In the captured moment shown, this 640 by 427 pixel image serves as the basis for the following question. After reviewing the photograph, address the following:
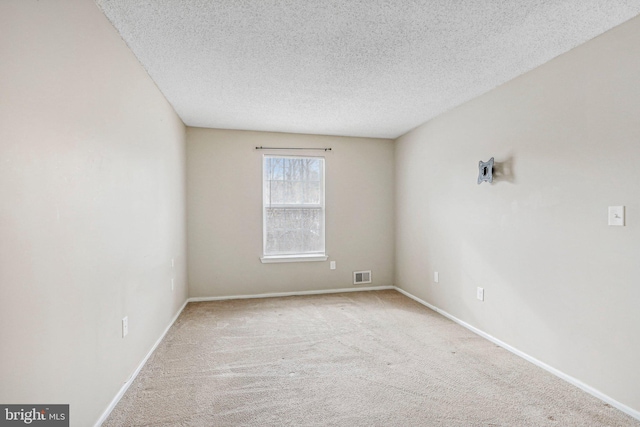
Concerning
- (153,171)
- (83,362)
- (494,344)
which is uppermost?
(153,171)

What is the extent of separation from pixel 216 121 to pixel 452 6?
3.03 m

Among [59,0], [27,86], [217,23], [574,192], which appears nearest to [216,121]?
[217,23]

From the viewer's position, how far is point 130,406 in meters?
1.97

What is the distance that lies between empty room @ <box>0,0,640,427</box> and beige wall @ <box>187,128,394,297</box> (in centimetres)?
49

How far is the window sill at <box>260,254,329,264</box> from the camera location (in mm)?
4500

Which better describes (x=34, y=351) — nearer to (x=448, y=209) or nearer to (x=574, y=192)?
(x=574, y=192)

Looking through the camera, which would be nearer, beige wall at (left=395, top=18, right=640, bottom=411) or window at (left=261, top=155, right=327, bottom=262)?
beige wall at (left=395, top=18, right=640, bottom=411)

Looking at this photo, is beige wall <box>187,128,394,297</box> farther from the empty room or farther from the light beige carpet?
the light beige carpet

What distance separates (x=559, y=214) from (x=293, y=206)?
3.17 meters

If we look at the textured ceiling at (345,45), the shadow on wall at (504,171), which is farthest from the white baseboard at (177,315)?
the shadow on wall at (504,171)

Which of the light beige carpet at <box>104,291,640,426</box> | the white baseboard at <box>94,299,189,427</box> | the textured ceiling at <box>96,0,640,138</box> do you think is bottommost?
the light beige carpet at <box>104,291,640,426</box>

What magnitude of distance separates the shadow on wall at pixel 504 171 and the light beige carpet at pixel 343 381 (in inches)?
59.4
